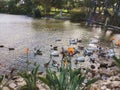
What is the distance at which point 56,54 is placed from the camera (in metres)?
15.9

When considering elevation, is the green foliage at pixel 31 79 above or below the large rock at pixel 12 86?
above

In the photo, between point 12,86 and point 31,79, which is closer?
point 31,79

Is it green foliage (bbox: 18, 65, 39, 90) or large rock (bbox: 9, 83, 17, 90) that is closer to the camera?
green foliage (bbox: 18, 65, 39, 90)

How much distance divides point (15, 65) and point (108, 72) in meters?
4.55

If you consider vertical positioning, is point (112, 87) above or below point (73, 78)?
below

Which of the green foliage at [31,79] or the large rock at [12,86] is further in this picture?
the large rock at [12,86]

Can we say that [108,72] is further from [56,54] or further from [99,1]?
[99,1]

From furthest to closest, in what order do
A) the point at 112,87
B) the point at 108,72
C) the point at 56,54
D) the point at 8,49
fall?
1. the point at 8,49
2. the point at 56,54
3. the point at 108,72
4. the point at 112,87

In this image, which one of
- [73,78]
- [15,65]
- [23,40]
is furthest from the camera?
[23,40]

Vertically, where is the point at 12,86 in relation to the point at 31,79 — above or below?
below

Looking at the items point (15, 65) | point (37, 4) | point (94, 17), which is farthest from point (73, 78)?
point (37, 4)

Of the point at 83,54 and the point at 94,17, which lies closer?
the point at 83,54

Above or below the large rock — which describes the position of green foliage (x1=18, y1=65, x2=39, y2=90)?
above

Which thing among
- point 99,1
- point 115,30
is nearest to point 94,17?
point 99,1
